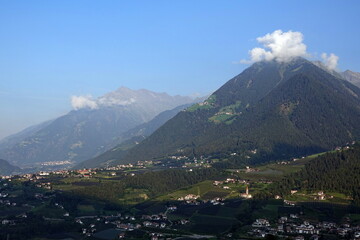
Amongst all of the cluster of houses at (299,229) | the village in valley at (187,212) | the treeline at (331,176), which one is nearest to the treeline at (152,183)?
the village in valley at (187,212)

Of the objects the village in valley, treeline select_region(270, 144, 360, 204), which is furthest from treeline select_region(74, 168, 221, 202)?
treeline select_region(270, 144, 360, 204)

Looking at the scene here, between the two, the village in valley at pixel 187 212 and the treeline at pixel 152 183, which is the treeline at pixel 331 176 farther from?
the treeline at pixel 152 183

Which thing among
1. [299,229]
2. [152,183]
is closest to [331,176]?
[299,229]

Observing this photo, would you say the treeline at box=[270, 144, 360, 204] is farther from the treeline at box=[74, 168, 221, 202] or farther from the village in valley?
the treeline at box=[74, 168, 221, 202]

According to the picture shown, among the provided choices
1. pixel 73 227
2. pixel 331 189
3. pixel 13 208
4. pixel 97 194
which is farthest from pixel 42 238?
pixel 331 189

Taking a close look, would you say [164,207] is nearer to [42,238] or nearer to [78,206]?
[78,206]
